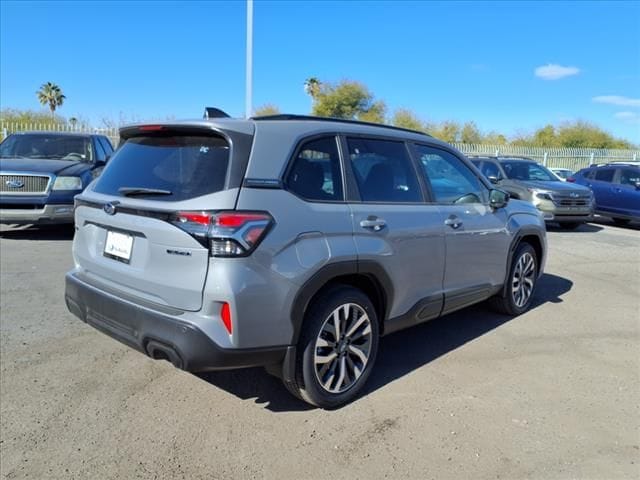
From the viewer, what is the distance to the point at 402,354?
14.0ft

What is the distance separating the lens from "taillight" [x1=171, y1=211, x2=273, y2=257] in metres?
2.64

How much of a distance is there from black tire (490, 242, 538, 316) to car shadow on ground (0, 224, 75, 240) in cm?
740

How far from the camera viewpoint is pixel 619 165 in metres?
13.9

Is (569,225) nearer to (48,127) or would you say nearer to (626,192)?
(626,192)

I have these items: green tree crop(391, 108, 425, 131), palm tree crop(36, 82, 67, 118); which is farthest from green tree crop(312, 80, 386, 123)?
palm tree crop(36, 82, 67, 118)

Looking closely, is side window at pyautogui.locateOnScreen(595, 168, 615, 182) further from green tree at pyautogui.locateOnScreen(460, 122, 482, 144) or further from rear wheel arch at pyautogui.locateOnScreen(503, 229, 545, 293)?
green tree at pyautogui.locateOnScreen(460, 122, 482, 144)

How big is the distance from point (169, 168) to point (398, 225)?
1597mm

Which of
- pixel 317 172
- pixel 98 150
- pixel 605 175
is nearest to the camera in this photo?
pixel 317 172

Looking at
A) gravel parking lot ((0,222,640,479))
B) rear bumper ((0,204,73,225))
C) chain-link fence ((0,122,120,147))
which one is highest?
chain-link fence ((0,122,120,147))

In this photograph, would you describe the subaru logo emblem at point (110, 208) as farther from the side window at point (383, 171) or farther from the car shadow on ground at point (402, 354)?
the side window at point (383, 171)

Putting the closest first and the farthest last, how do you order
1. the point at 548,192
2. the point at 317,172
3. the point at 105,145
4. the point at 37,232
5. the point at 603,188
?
the point at 317,172 → the point at 37,232 → the point at 105,145 → the point at 548,192 → the point at 603,188

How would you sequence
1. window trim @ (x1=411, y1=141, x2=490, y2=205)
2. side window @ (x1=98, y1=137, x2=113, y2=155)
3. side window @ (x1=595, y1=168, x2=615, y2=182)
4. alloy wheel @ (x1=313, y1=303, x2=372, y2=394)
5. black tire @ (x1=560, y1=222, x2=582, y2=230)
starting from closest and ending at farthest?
alloy wheel @ (x1=313, y1=303, x2=372, y2=394) < window trim @ (x1=411, y1=141, x2=490, y2=205) < side window @ (x1=98, y1=137, x2=113, y2=155) < black tire @ (x1=560, y1=222, x2=582, y2=230) < side window @ (x1=595, y1=168, x2=615, y2=182)

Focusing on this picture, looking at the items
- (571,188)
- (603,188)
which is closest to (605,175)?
(603,188)

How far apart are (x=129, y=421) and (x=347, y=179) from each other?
206 cm
